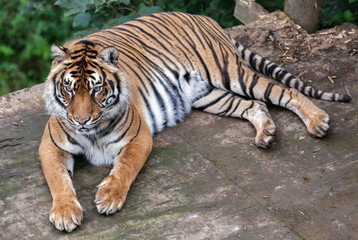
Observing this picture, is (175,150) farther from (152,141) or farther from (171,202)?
(171,202)

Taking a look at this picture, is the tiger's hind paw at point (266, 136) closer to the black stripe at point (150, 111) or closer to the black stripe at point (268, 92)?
the black stripe at point (268, 92)

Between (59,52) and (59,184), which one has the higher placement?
(59,52)

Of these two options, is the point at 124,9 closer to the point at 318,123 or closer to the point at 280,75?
the point at 280,75

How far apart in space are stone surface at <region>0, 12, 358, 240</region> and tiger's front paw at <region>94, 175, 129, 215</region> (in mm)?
56

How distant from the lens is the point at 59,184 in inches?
132

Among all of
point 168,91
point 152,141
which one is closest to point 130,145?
point 152,141

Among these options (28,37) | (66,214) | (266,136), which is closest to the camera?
(66,214)

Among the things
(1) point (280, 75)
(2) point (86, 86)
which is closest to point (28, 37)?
(1) point (280, 75)

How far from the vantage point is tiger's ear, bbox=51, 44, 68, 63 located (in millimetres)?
3394

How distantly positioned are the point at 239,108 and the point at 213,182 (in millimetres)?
884

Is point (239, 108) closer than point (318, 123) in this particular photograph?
No

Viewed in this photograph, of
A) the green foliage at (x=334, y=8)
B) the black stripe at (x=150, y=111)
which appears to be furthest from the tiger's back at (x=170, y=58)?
the green foliage at (x=334, y=8)

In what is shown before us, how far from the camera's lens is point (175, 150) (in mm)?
3922

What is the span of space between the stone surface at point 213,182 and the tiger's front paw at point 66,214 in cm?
5
